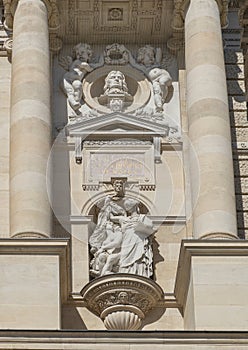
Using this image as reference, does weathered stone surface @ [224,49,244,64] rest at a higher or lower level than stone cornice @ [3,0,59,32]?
lower

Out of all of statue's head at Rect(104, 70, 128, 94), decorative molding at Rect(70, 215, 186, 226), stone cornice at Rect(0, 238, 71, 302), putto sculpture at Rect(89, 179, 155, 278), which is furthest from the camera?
statue's head at Rect(104, 70, 128, 94)

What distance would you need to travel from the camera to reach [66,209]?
18609 mm

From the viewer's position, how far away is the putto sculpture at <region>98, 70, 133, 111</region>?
19.7 m

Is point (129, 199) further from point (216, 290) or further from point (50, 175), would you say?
point (216, 290)

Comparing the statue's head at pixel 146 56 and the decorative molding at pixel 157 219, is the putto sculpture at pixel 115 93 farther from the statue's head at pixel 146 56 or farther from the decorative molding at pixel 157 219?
the decorative molding at pixel 157 219

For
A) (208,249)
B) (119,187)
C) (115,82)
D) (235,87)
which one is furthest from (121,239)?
(235,87)

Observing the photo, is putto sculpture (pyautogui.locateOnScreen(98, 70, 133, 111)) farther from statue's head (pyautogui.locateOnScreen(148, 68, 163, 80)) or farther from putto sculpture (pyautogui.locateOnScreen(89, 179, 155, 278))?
putto sculpture (pyautogui.locateOnScreen(89, 179, 155, 278))

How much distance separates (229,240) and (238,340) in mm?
1796

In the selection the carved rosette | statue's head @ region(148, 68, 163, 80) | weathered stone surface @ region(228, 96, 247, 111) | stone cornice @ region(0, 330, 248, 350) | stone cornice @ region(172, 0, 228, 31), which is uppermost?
stone cornice @ region(172, 0, 228, 31)

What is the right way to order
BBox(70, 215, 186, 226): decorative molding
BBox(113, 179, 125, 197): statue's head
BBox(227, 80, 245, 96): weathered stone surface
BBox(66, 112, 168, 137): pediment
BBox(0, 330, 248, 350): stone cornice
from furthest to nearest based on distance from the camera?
BBox(227, 80, 245, 96): weathered stone surface → BBox(66, 112, 168, 137): pediment → BBox(113, 179, 125, 197): statue's head → BBox(70, 215, 186, 226): decorative molding → BBox(0, 330, 248, 350): stone cornice

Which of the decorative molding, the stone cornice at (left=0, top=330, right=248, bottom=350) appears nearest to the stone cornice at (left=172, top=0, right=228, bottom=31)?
the decorative molding

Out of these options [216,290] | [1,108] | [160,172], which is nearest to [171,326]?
[216,290]

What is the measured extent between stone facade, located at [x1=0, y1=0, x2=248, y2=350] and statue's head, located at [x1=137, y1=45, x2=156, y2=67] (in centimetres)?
2

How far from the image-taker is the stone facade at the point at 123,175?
649 inches
